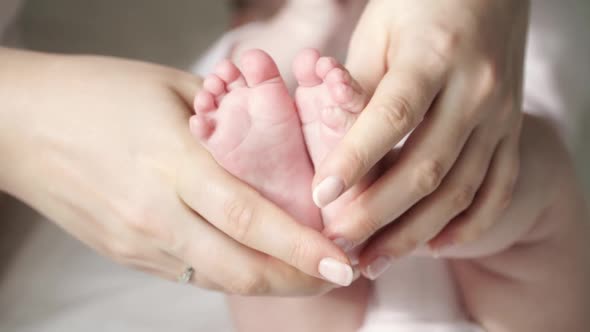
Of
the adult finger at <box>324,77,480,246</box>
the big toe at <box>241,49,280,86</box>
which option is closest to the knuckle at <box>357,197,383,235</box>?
the adult finger at <box>324,77,480,246</box>

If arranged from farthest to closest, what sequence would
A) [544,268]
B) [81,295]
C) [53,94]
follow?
[81,295]
[544,268]
[53,94]

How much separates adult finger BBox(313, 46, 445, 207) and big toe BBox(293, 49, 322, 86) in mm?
47

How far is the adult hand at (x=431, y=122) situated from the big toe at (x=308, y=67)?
45mm

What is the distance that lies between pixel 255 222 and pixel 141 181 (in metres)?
0.10

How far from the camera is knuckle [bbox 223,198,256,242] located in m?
0.42

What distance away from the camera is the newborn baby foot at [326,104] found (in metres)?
0.41

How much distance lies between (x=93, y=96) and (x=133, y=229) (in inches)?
4.2

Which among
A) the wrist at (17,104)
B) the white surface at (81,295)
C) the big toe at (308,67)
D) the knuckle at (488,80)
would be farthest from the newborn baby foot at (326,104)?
the white surface at (81,295)

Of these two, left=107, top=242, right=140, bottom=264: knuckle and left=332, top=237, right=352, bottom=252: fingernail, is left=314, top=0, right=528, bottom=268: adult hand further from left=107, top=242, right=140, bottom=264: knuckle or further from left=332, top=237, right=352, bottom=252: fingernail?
left=107, top=242, right=140, bottom=264: knuckle

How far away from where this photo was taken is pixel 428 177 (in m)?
0.44

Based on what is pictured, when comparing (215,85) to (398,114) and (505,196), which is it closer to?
(398,114)

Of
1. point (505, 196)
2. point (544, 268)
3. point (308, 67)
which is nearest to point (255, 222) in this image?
point (308, 67)

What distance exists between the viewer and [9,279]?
2.58ft

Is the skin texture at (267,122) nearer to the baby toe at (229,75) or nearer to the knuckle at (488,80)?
the baby toe at (229,75)
